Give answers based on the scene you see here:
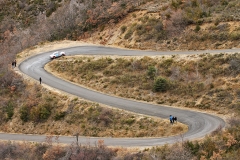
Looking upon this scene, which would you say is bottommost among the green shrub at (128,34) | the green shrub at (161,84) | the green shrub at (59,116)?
the green shrub at (59,116)

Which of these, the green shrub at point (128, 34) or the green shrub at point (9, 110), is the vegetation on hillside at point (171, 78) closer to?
the green shrub at point (9, 110)

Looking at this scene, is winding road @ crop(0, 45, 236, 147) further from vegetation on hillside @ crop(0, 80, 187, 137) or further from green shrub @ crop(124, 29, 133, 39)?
green shrub @ crop(124, 29, 133, 39)

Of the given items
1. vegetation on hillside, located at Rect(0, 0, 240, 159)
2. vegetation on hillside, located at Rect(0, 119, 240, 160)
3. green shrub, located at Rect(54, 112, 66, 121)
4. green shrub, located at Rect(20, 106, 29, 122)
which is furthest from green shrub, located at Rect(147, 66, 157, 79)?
green shrub, located at Rect(20, 106, 29, 122)

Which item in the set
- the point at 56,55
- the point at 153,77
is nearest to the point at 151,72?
the point at 153,77

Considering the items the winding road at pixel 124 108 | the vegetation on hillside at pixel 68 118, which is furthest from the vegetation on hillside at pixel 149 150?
the vegetation on hillside at pixel 68 118

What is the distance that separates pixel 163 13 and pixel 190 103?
2075cm

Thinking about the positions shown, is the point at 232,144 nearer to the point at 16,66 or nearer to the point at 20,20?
the point at 16,66

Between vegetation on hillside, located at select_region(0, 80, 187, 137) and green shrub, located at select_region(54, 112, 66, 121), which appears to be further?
green shrub, located at select_region(54, 112, 66, 121)

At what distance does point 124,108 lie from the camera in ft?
116

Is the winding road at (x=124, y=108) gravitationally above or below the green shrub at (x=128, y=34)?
below

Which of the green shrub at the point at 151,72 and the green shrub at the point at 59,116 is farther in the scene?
the green shrub at the point at 151,72

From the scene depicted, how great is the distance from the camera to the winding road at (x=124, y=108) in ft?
97.6

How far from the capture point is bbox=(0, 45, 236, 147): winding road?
97.6ft

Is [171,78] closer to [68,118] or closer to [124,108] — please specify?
[124,108]
